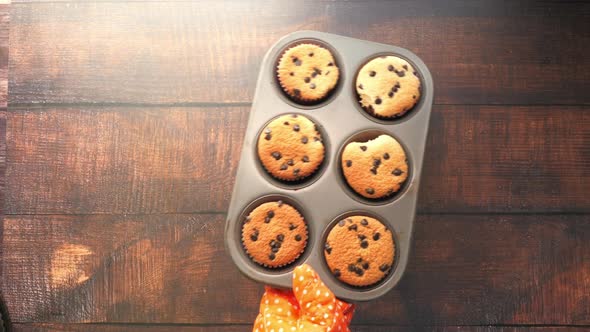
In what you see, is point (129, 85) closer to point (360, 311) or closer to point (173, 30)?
point (173, 30)

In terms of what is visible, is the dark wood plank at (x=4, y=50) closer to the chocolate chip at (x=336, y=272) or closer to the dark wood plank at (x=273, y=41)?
the dark wood plank at (x=273, y=41)

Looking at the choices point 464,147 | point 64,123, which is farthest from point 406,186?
point 64,123

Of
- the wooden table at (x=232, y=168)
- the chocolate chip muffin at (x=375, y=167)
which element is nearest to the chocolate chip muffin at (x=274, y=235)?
the chocolate chip muffin at (x=375, y=167)

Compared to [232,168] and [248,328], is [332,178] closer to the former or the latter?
[232,168]

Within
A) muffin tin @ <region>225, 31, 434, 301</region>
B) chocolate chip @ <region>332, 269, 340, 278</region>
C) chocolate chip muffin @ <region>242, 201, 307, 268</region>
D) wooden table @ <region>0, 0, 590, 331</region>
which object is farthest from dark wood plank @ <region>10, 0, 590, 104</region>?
chocolate chip @ <region>332, 269, 340, 278</region>

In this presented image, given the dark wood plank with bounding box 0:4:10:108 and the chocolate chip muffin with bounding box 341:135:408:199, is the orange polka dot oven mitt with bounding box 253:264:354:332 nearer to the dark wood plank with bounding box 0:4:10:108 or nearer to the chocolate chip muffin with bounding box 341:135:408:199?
the chocolate chip muffin with bounding box 341:135:408:199

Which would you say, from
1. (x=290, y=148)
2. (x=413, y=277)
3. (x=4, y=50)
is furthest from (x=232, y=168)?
(x=4, y=50)
